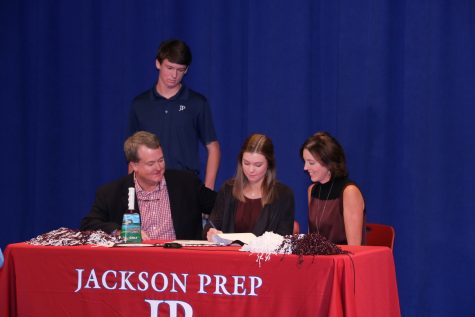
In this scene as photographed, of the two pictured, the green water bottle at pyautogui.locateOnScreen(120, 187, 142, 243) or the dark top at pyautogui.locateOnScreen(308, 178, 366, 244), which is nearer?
the green water bottle at pyautogui.locateOnScreen(120, 187, 142, 243)

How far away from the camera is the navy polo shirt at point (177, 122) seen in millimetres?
4457

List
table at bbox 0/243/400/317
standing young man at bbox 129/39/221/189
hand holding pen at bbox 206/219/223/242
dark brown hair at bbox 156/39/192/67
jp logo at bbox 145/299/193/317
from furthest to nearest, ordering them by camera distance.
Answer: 1. standing young man at bbox 129/39/221/189
2. dark brown hair at bbox 156/39/192/67
3. hand holding pen at bbox 206/219/223/242
4. jp logo at bbox 145/299/193/317
5. table at bbox 0/243/400/317

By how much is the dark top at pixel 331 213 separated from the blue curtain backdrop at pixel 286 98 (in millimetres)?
1062

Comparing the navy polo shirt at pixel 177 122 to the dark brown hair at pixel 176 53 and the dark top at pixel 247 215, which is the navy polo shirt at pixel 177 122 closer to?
the dark brown hair at pixel 176 53

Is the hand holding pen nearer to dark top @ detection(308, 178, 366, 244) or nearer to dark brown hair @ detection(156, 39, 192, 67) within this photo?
dark top @ detection(308, 178, 366, 244)

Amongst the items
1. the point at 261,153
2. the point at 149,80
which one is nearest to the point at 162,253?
the point at 261,153

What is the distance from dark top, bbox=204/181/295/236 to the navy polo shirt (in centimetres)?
79

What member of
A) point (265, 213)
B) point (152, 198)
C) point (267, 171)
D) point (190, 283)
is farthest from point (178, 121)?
point (190, 283)

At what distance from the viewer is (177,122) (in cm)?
446

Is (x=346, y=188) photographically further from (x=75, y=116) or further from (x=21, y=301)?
(x=75, y=116)

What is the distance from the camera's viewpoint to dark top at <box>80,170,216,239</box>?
12.1 ft

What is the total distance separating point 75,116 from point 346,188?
2547mm

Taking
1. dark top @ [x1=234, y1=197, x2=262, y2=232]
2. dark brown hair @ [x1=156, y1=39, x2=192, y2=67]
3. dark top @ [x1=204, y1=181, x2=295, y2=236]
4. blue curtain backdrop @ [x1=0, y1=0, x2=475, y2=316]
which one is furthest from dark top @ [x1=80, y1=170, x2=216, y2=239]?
blue curtain backdrop @ [x1=0, y1=0, x2=475, y2=316]

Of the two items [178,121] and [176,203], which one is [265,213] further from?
[178,121]
